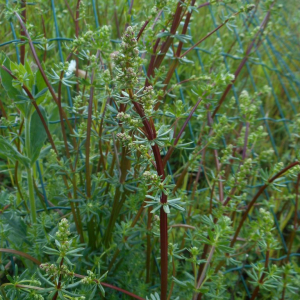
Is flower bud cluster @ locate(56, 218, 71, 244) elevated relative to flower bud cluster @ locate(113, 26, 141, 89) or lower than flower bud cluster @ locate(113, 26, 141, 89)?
lower

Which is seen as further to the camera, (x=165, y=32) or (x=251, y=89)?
(x=251, y=89)

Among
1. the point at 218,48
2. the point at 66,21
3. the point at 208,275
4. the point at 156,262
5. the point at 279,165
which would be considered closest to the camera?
the point at 208,275

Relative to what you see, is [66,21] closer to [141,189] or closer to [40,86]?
[40,86]

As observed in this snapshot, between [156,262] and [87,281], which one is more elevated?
[87,281]

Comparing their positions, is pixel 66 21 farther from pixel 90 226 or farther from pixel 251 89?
pixel 90 226

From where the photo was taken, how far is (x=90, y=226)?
144 cm

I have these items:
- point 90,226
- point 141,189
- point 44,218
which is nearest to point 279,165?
point 141,189

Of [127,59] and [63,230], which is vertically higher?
[127,59]

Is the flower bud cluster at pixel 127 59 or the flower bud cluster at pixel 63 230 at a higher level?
the flower bud cluster at pixel 127 59

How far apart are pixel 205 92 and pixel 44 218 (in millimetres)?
718

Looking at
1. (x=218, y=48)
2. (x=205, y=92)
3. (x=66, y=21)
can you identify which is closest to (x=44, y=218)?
(x=205, y=92)

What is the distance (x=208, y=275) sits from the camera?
1.26 m

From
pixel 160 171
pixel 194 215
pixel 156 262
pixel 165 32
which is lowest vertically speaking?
pixel 156 262

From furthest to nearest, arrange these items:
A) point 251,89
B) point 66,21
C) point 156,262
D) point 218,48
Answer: point 251,89, point 66,21, point 218,48, point 156,262
